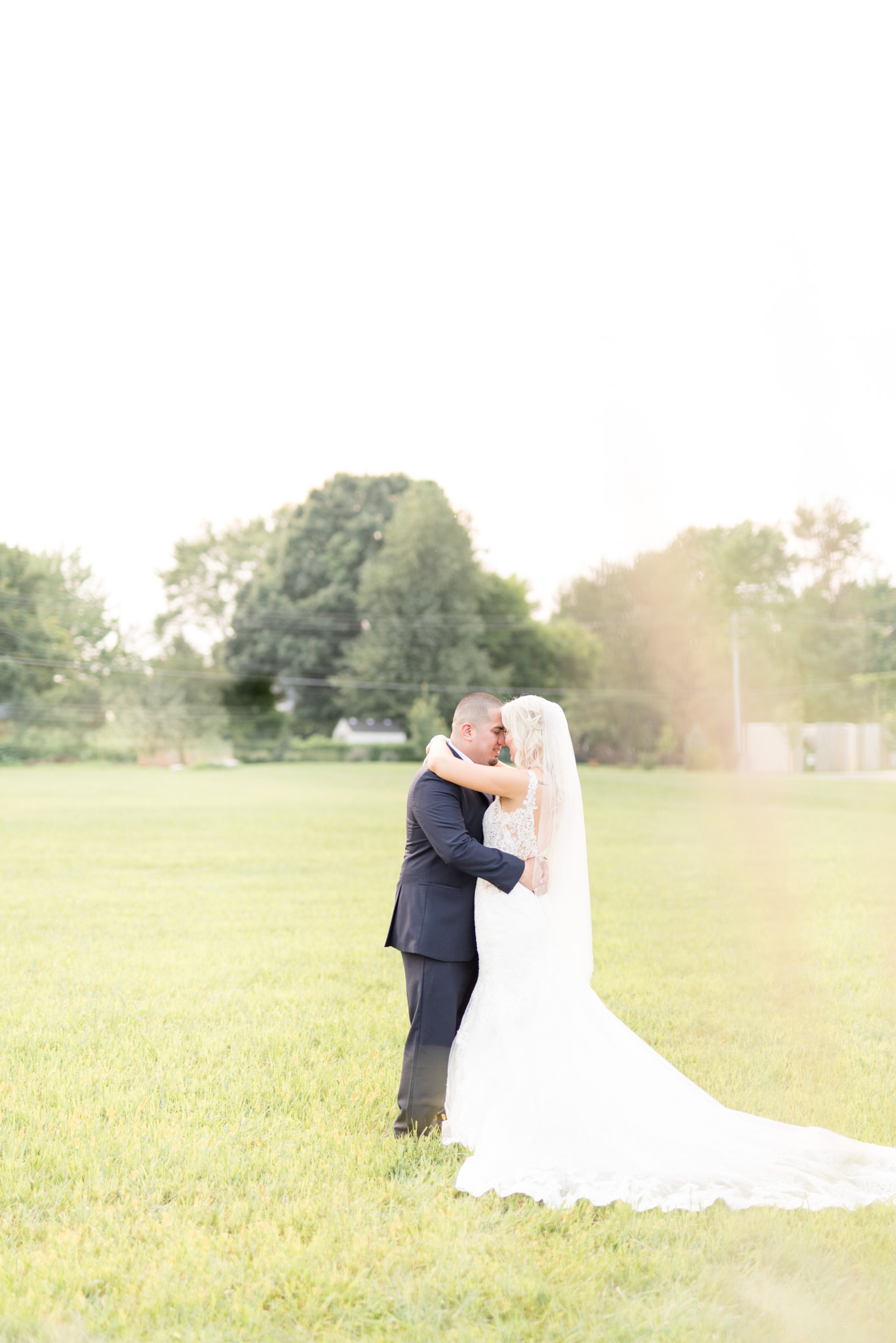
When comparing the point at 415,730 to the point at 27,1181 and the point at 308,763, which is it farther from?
the point at 27,1181

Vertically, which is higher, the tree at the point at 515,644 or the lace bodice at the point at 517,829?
the tree at the point at 515,644

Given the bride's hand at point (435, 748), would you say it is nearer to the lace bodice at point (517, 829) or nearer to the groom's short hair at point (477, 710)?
the groom's short hair at point (477, 710)

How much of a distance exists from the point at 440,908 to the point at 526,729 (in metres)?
0.92

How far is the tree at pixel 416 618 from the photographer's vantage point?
62.0 meters

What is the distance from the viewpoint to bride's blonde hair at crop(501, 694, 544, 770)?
4.83m

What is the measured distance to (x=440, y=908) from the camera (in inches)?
188

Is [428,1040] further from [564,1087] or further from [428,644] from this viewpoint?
[428,644]

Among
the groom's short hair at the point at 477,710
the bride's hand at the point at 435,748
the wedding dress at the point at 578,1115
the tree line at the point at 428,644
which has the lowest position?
the wedding dress at the point at 578,1115

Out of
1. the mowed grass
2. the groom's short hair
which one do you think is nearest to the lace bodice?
the groom's short hair

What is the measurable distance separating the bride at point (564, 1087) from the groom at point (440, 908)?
0.09m

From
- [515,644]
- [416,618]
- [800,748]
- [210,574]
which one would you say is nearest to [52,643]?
[210,574]

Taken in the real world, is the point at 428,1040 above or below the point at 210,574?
below

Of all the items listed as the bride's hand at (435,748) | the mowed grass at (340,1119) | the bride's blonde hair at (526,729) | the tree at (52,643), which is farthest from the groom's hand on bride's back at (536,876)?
the tree at (52,643)

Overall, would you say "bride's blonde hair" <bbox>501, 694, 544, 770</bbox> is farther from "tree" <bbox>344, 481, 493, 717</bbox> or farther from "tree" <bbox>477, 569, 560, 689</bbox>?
"tree" <bbox>477, 569, 560, 689</bbox>
